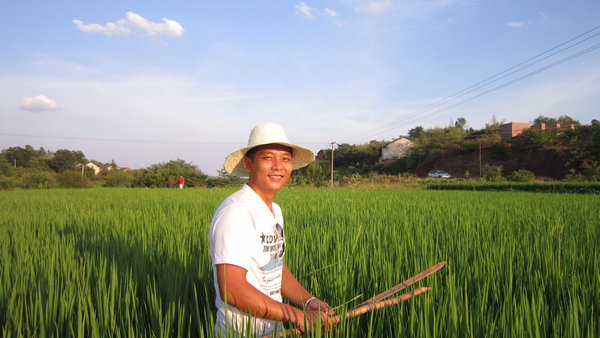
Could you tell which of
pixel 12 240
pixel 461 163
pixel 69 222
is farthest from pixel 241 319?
pixel 461 163

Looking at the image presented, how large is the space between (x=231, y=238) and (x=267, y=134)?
41cm

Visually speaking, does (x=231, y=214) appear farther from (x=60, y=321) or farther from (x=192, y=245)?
(x=192, y=245)

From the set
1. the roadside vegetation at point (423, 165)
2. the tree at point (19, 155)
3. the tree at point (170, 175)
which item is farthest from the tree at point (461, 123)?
the tree at point (19, 155)

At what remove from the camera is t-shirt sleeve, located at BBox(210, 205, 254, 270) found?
0.95 metres

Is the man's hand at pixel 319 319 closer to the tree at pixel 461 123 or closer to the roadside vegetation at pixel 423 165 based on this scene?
the roadside vegetation at pixel 423 165

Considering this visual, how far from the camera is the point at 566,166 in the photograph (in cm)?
2439

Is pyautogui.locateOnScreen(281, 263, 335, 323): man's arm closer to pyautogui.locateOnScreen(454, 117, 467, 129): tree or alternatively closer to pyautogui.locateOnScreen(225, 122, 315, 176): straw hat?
pyautogui.locateOnScreen(225, 122, 315, 176): straw hat

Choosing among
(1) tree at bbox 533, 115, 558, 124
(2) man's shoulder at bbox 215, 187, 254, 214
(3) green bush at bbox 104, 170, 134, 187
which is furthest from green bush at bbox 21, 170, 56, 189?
(1) tree at bbox 533, 115, 558, 124

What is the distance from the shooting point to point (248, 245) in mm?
996

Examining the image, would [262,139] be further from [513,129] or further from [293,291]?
[513,129]

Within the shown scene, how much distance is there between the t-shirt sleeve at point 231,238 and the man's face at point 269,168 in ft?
0.62

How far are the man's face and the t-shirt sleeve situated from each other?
0.62ft

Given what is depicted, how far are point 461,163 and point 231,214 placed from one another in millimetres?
36439

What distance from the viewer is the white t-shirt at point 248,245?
0.96 m
